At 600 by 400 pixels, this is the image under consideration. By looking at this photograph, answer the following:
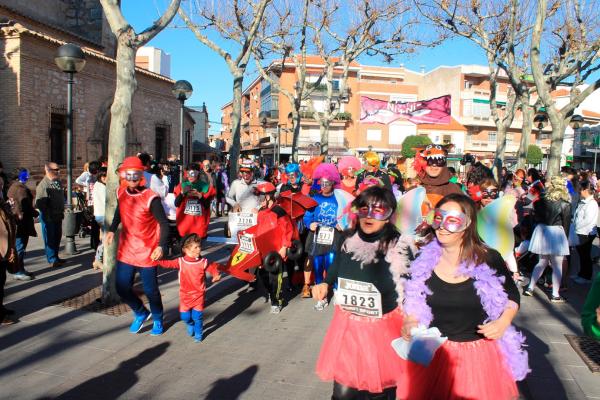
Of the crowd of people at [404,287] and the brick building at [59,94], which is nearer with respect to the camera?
the crowd of people at [404,287]

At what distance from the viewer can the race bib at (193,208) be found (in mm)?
7492

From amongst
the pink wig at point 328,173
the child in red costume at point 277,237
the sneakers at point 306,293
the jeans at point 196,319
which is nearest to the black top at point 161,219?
the jeans at point 196,319

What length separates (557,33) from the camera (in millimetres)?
16859

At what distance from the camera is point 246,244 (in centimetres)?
643

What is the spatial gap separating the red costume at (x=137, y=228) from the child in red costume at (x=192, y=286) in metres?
0.20

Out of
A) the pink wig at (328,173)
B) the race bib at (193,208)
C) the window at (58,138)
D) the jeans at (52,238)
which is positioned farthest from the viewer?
the window at (58,138)

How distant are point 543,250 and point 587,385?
3182 millimetres

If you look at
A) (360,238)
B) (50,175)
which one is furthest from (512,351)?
(50,175)

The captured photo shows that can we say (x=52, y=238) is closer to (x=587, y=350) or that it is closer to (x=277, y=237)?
(x=277, y=237)

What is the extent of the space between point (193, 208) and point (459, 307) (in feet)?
17.7

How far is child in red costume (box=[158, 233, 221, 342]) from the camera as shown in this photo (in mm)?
5164

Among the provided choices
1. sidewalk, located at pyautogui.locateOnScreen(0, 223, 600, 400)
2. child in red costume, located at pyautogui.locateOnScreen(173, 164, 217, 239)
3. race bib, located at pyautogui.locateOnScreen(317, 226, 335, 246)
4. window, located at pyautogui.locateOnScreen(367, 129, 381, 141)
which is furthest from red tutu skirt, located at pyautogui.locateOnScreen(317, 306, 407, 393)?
window, located at pyautogui.locateOnScreen(367, 129, 381, 141)

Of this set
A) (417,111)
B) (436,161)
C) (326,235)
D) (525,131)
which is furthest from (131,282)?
(417,111)

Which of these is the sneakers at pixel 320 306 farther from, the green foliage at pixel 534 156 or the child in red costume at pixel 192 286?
the green foliage at pixel 534 156
